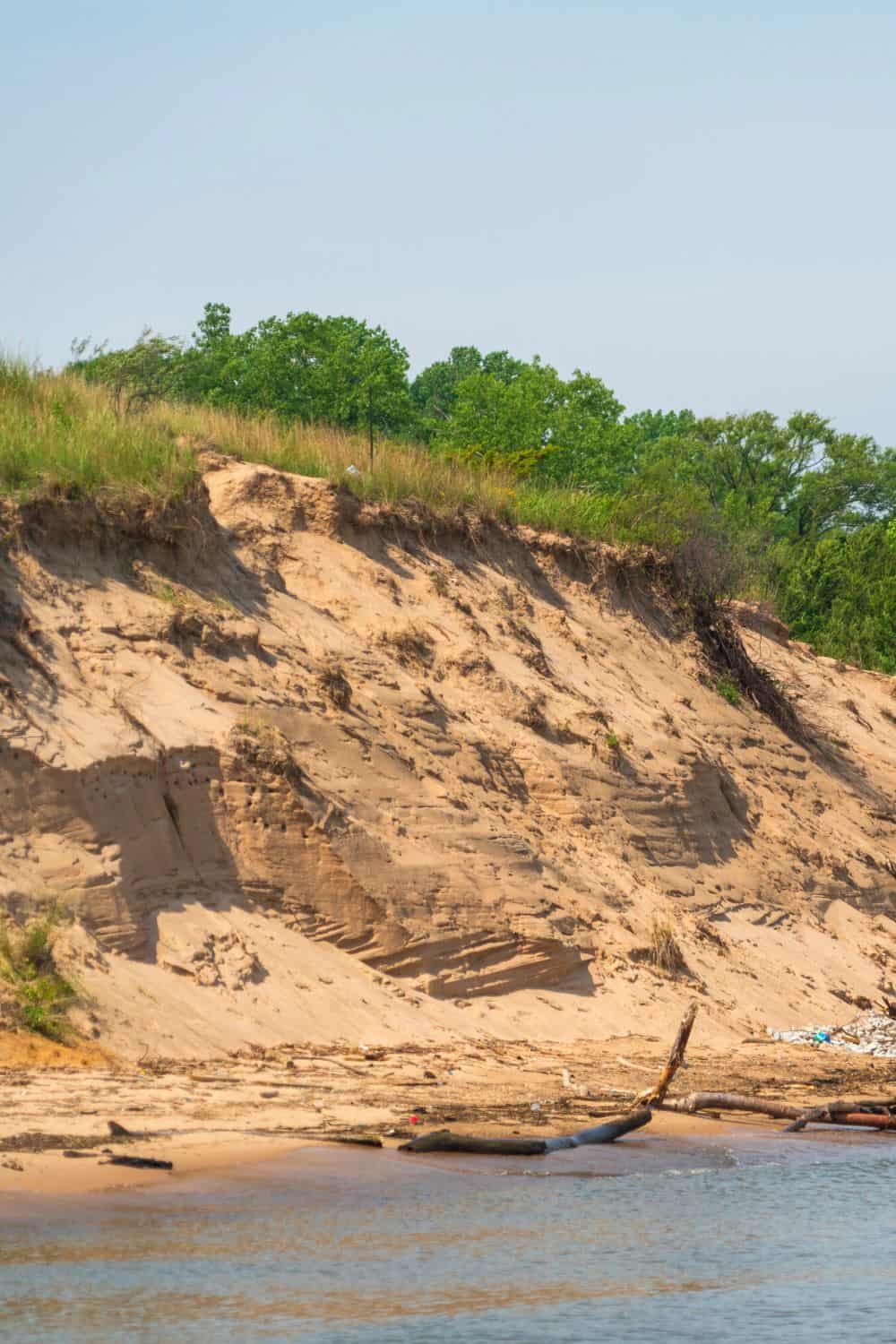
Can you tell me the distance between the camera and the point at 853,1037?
48.2 feet

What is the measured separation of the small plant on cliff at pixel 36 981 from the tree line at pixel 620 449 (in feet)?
36.3

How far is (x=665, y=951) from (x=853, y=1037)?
172 centimetres

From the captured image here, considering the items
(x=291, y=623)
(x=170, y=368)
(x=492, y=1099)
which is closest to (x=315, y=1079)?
(x=492, y=1099)

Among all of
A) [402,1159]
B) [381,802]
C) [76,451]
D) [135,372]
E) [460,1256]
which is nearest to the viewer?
[460,1256]

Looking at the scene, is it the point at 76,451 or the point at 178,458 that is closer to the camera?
the point at 76,451

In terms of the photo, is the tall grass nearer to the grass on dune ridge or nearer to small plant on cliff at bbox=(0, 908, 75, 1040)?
the grass on dune ridge

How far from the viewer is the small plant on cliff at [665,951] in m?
14.5

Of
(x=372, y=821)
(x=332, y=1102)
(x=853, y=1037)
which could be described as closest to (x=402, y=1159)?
(x=332, y=1102)

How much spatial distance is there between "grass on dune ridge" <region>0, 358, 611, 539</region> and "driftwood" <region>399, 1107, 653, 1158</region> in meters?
6.40

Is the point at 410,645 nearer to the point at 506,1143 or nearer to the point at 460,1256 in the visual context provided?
the point at 506,1143

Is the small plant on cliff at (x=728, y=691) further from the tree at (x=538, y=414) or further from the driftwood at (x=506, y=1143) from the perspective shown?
the tree at (x=538, y=414)

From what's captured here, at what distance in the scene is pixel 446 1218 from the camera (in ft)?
27.6

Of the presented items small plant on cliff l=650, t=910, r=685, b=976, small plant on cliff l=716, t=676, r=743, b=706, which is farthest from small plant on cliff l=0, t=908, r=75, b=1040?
small plant on cliff l=716, t=676, r=743, b=706

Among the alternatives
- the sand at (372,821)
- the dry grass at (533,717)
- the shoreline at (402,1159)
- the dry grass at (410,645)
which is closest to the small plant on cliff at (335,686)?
the sand at (372,821)
